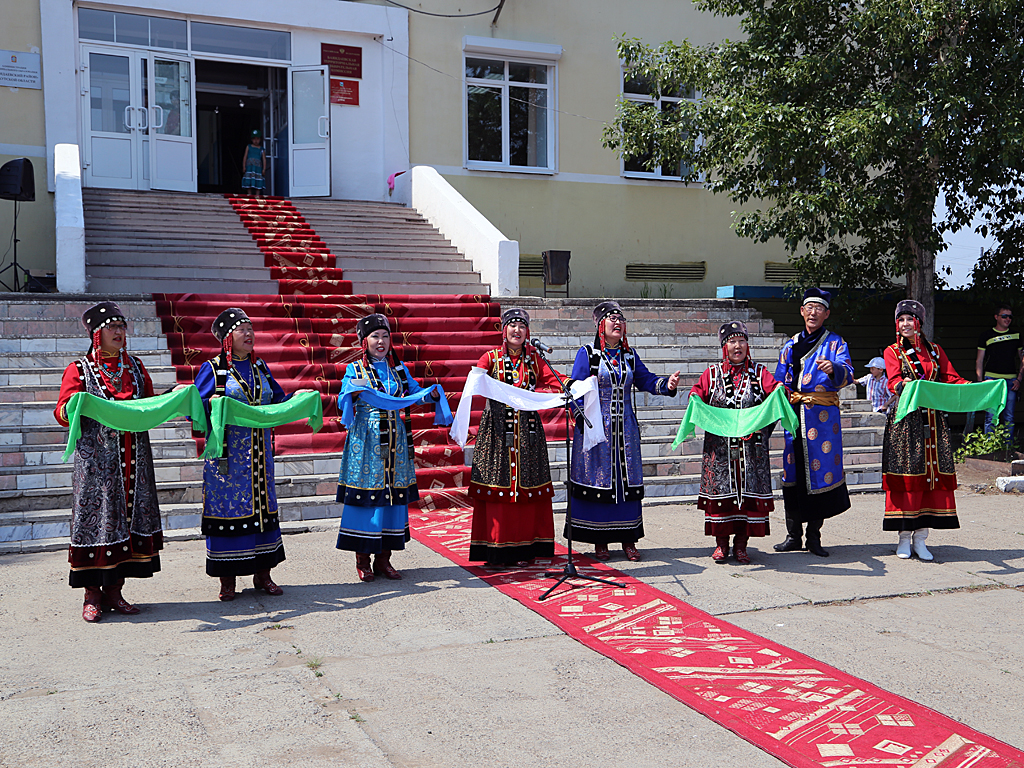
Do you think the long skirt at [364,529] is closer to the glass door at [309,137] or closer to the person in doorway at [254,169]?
the glass door at [309,137]

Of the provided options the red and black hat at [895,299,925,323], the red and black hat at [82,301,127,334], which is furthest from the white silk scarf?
the red and black hat at [895,299,925,323]

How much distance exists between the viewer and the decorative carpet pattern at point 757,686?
3561mm

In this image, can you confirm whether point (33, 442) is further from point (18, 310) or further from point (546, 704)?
point (546, 704)

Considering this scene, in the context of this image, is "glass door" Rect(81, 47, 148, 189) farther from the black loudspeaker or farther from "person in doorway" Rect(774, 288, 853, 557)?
"person in doorway" Rect(774, 288, 853, 557)

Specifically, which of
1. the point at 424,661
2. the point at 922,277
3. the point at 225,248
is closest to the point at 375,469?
the point at 424,661

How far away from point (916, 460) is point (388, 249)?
8.73 meters

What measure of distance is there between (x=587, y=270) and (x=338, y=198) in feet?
14.7

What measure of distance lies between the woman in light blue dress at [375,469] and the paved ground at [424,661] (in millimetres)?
280

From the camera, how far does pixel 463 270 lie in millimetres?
13453

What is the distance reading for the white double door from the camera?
14.3 meters

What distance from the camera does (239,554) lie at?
556cm

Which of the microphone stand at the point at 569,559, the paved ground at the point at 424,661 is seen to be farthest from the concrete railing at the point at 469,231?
the paved ground at the point at 424,661

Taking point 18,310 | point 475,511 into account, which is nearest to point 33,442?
point 18,310

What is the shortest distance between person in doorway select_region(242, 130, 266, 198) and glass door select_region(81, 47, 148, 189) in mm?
1648
